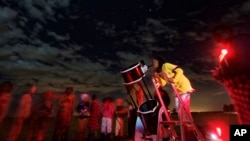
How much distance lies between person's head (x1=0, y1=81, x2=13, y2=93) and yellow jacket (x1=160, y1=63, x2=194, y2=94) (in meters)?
5.52

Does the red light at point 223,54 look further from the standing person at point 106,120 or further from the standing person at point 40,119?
the standing person at point 106,120

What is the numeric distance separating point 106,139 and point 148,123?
6895 mm

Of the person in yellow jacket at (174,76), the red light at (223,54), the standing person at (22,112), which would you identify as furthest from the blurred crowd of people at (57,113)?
the red light at (223,54)

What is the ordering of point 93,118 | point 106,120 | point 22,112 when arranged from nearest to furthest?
point 22,112, point 93,118, point 106,120

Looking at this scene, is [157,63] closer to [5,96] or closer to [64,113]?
[5,96]

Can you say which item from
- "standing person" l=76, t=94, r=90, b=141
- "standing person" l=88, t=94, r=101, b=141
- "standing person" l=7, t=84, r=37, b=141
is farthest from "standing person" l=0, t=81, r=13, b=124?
"standing person" l=88, t=94, r=101, b=141

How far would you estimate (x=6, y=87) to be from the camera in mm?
8508

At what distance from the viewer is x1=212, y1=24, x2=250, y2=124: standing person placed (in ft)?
8.44

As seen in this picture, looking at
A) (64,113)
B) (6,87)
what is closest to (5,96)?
(6,87)

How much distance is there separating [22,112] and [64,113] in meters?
1.69

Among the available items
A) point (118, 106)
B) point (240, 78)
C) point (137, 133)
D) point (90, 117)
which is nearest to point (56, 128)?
point (90, 117)

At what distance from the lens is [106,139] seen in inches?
460

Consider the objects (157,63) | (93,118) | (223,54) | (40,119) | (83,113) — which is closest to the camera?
(223,54)

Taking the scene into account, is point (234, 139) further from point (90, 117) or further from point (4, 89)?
point (90, 117)
